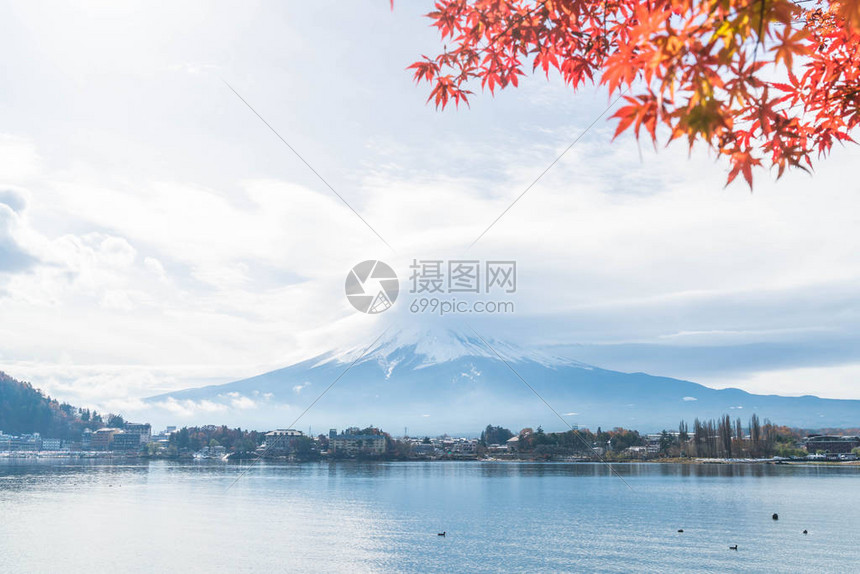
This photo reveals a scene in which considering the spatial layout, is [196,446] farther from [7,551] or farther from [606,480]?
[7,551]

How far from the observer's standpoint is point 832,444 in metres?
157

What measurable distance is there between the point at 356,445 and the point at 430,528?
135 m

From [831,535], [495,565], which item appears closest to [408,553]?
[495,565]

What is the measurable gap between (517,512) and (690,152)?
63.8m

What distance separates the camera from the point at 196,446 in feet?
652

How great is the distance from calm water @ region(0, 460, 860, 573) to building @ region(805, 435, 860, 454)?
239 ft

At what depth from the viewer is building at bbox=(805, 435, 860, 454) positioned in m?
154

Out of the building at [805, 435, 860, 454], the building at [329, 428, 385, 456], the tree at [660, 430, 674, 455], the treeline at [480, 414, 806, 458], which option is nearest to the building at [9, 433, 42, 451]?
the building at [329, 428, 385, 456]

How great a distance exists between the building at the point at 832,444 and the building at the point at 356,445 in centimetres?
11350

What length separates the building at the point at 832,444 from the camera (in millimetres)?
154500

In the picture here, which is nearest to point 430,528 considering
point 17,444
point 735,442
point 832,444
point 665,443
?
point 735,442

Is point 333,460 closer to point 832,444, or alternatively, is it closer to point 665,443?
point 665,443

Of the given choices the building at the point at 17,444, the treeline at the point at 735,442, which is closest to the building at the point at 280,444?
the building at the point at 17,444

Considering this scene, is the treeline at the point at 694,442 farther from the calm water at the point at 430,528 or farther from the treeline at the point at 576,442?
the calm water at the point at 430,528
